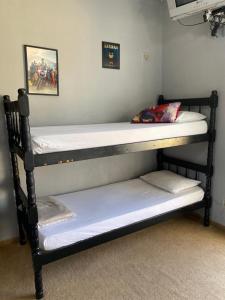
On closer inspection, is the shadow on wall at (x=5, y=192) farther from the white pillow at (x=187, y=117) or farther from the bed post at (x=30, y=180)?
the white pillow at (x=187, y=117)

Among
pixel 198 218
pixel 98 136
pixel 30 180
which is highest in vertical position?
pixel 98 136

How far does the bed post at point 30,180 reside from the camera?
1.39m

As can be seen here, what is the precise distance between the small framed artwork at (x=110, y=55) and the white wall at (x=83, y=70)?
6cm

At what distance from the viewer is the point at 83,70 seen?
2482mm

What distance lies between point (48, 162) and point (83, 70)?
4.20 feet

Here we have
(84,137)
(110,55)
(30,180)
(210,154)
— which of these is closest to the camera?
(30,180)

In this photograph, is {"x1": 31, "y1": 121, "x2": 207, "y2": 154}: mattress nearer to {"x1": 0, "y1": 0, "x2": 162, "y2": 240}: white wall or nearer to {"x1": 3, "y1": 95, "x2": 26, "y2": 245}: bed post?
{"x1": 3, "y1": 95, "x2": 26, "y2": 245}: bed post

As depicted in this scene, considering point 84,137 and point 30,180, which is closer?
point 30,180

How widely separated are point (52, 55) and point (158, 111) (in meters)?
1.16

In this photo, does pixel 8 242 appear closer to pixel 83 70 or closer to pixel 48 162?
pixel 48 162

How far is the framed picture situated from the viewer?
2.19 metres

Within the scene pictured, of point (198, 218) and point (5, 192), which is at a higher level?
point (5, 192)

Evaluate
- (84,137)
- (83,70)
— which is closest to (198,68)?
(83,70)

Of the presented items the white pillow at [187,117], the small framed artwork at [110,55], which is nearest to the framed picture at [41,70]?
the small framed artwork at [110,55]
